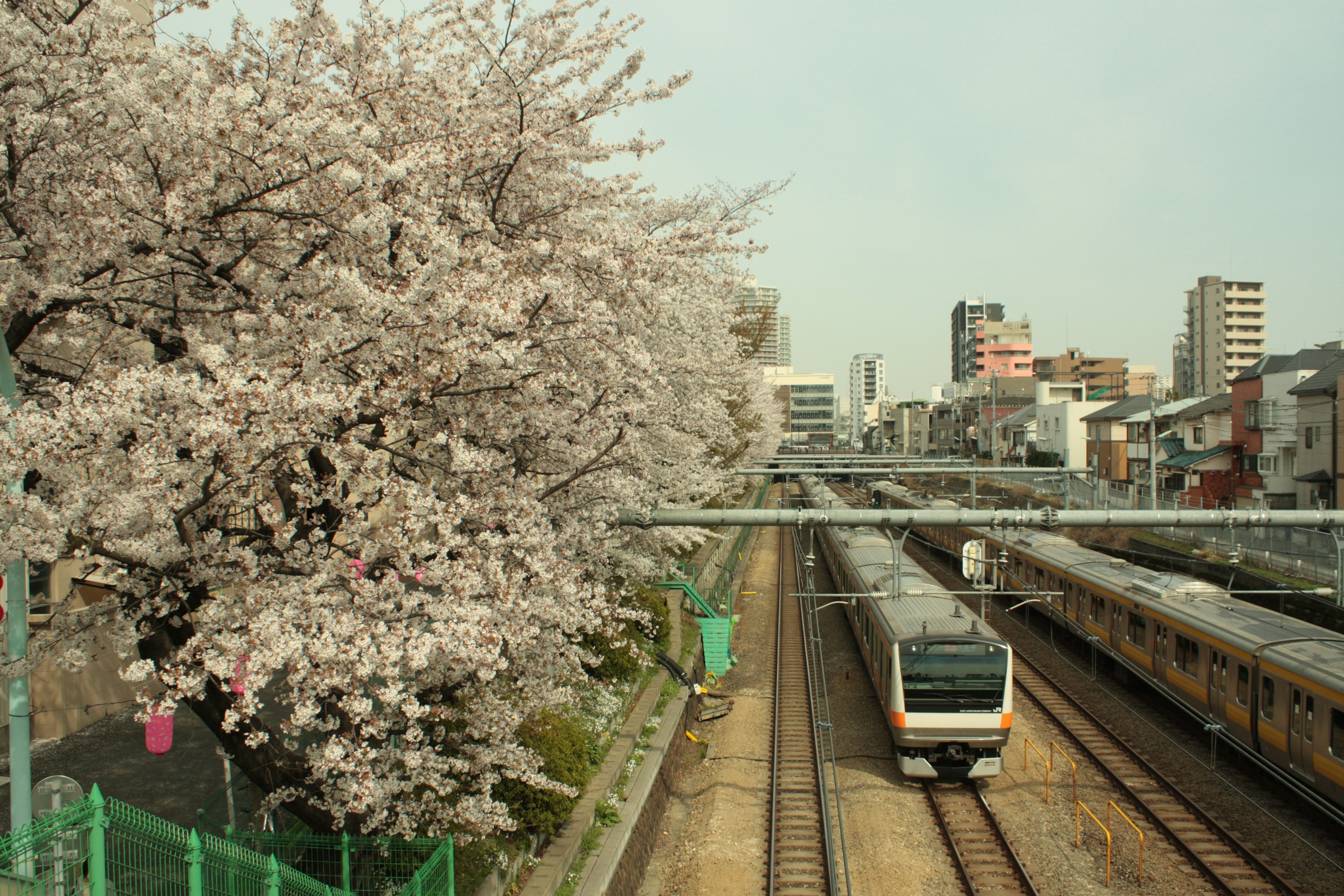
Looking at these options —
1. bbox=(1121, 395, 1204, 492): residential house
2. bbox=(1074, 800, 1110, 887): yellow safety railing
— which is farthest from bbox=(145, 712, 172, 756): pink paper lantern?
bbox=(1121, 395, 1204, 492): residential house

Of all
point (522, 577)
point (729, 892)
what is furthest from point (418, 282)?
point (729, 892)

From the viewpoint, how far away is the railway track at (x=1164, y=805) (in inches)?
371

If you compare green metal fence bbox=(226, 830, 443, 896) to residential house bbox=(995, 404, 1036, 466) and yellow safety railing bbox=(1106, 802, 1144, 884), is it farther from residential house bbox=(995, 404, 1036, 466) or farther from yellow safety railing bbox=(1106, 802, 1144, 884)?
residential house bbox=(995, 404, 1036, 466)

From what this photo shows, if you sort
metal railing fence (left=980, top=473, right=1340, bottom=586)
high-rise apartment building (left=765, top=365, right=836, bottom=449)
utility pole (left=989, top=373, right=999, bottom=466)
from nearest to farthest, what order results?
1. metal railing fence (left=980, top=473, right=1340, bottom=586)
2. utility pole (left=989, top=373, right=999, bottom=466)
3. high-rise apartment building (left=765, top=365, right=836, bottom=449)

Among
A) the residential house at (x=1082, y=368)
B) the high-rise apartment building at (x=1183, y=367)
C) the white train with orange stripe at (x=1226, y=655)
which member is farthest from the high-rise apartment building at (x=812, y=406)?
the white train with orange stripe at (x=1226, y=655)

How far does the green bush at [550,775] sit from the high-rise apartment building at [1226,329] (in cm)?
10017

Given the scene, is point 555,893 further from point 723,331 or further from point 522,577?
point 723,331

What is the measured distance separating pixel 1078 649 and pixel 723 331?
11.3 m

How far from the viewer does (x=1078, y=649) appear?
63.9 ft

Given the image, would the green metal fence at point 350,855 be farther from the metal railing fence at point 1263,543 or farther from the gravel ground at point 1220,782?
the metal railing fence at point 1263,543

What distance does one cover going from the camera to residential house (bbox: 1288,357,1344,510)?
27969mm

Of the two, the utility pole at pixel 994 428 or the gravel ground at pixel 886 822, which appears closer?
the gravel ground at pixel 886 822

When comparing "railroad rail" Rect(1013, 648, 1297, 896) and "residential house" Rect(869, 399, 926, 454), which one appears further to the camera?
"residential house" Rect(869, 399, 926, 454)

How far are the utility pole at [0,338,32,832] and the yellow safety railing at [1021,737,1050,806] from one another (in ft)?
39.2
